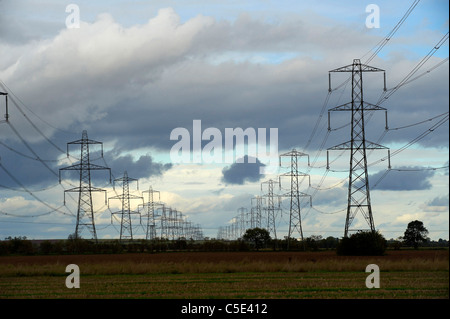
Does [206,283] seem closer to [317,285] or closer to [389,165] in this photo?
[317,285]

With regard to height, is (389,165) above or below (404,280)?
above

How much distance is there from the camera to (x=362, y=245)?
90.3 metres

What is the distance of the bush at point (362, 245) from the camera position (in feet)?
296

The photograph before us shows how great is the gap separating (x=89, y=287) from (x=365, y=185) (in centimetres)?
3857

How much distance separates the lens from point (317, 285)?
42.0 m

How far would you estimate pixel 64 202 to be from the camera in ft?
298

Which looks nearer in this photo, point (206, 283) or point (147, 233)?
point (206, 283)

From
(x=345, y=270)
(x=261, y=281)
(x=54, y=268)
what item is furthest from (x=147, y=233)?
(x=261, y=281)

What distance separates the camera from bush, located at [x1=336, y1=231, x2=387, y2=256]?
90125 mm

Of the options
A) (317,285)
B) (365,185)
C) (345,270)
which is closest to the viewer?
(317,285)
